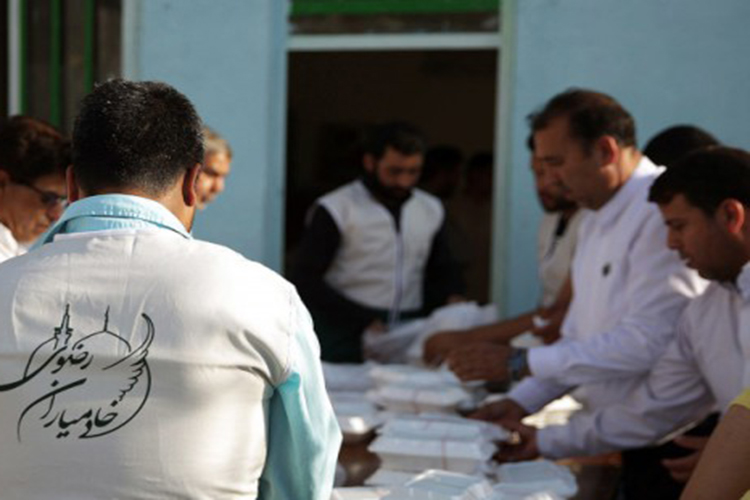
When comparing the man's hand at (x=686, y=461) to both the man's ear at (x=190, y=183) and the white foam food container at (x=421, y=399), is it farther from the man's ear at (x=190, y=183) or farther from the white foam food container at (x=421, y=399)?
the man's ear at (x=190, y=183)

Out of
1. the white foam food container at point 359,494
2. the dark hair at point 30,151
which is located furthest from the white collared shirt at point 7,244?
the white foam food container at point 359,494

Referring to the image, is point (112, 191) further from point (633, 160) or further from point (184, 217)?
point (633, 160)

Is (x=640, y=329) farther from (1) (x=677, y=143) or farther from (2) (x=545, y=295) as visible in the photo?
Result: (2) (x=545, y=295)

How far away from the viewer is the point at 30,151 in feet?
8.60

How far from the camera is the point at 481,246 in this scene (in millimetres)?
6609

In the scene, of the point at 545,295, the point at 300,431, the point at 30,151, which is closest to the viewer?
the point at 300,431

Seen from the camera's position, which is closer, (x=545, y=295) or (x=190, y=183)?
(x=190, y=183)

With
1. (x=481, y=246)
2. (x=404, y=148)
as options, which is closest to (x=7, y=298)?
(x=404, y=148)

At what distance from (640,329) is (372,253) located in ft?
5.80

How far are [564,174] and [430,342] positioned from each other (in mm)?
771

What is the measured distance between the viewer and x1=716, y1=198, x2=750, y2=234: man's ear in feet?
8.07

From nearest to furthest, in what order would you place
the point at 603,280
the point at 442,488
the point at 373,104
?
the point at 442,488
the point at 603,280
the point at 373,104

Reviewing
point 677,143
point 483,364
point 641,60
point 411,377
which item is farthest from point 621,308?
point 641,60

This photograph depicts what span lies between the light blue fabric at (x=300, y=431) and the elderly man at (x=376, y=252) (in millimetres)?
2709
